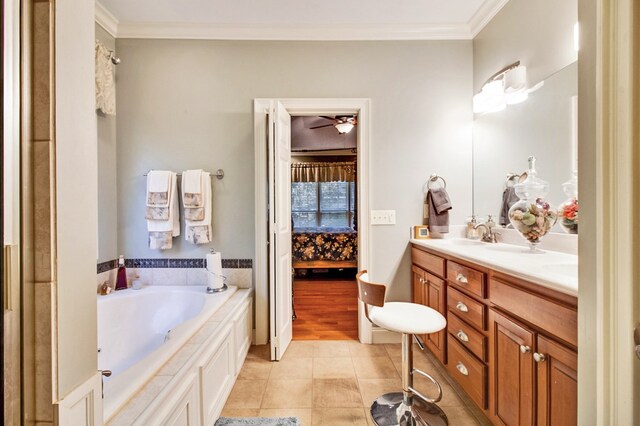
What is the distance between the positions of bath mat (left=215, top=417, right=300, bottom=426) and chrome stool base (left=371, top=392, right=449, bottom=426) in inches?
18.1

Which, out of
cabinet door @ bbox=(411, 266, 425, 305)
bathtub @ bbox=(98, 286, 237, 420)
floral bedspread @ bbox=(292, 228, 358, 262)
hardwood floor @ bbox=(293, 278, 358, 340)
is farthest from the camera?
floral bedspread @ bbox=(292, 228, 358, 262)

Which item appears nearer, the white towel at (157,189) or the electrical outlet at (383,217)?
the white towel at (157,189)

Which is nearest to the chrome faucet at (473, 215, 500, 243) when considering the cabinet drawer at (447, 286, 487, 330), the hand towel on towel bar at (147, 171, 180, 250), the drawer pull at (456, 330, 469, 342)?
the cabinet drawer at (447, 286, 487, 330)

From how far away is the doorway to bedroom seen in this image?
9.87 feet

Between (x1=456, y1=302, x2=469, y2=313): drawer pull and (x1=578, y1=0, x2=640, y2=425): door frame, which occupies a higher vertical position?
(x1=578, y1=0, x2=640, y2=425): door frame

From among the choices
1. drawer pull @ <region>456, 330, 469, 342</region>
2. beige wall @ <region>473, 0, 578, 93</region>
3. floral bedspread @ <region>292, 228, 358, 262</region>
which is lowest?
drawer pull @ <region>456, 330, 469, 342</region>

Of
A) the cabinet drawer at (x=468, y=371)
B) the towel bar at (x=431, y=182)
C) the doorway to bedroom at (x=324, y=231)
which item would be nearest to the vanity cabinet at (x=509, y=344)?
the cabinet drawer at (x=468, y=371)

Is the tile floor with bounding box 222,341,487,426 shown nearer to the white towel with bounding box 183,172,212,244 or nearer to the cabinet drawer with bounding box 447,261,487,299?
the cabinet drawer with bounding box 447,261,487,299

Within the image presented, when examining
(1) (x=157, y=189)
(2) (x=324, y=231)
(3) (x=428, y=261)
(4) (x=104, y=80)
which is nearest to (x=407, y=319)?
(3) (x=428, y=261)

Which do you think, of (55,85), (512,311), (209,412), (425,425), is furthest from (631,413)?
(209,412)

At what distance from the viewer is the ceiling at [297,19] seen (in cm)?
216

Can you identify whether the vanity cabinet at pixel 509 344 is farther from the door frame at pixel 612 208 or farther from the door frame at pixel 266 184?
the door frame at pixel 266 184

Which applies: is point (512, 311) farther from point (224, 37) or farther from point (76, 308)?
point (224, 37)

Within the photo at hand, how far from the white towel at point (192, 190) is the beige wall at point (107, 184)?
0.64 meters
